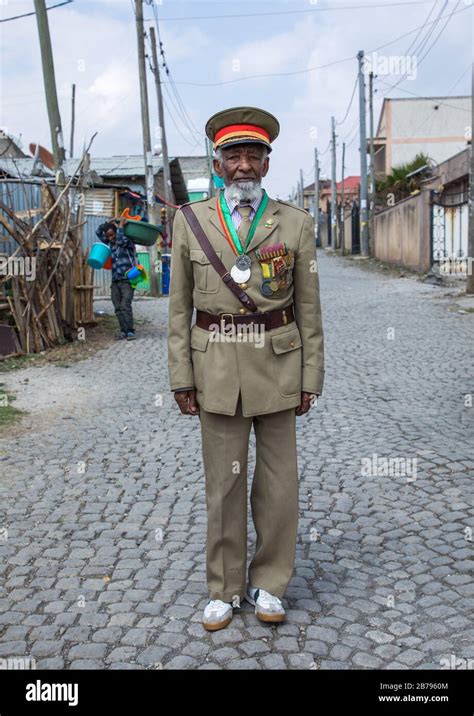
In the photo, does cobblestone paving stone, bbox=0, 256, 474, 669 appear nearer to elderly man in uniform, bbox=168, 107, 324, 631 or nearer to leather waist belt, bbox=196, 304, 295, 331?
elderly man in uniform, bbox=168, 107, 324, 631

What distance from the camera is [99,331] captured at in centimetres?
1246

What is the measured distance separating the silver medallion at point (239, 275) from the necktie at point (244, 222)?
148 millimetres

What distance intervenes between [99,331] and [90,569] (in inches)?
346

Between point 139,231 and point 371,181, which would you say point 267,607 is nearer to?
point 139,231

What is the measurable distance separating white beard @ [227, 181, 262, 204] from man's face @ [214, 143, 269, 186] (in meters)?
0.01

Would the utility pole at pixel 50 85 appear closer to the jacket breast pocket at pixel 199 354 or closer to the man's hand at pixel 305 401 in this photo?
the jacket breast pocket at pixel 199 354

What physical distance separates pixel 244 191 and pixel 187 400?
93cm

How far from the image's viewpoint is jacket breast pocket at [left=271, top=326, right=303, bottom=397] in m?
3.26

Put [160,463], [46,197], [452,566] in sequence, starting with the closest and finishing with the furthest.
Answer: [452,566] → [160,463] → [46,197]

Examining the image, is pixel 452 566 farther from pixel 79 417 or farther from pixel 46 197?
pixel 46 197

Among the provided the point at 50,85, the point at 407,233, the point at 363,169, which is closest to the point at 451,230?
the point at 407,233

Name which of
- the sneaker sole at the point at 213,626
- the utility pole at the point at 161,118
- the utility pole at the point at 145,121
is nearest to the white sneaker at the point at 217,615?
the sneaker sole at the point at 213,626

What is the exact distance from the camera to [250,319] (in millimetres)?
3229
